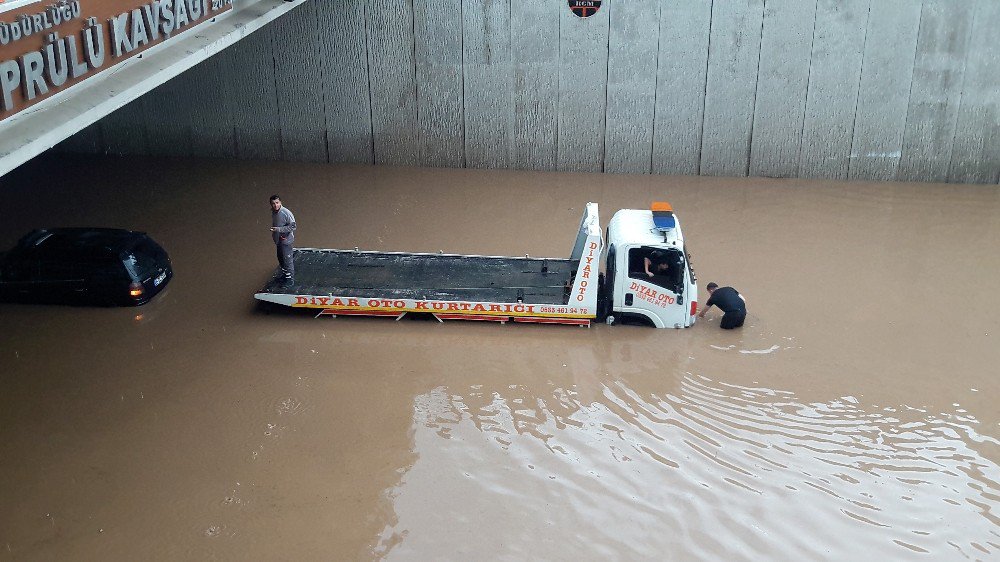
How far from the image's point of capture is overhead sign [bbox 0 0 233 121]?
7.64 m

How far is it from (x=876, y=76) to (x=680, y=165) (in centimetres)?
429

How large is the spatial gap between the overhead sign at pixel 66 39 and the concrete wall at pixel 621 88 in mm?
8788

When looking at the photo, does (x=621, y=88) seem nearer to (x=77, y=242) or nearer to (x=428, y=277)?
(x=428, y=277)

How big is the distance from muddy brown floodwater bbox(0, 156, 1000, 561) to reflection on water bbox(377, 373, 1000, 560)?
29 mm

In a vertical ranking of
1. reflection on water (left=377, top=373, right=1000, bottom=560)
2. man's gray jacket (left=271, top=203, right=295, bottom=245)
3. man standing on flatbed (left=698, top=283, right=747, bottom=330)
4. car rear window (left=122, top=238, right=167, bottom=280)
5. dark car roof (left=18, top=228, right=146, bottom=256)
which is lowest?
reflection on water (left=377, top=373, right=1000, bottom=560)

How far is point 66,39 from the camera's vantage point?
27.3 feet

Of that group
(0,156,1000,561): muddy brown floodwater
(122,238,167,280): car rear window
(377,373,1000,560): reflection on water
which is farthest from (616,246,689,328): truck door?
(122,238,167,280): car rear window

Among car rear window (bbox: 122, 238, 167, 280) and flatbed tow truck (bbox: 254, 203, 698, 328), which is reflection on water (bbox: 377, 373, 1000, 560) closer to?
flatbed tow truck (bbox: 254, 203, 698, 328)

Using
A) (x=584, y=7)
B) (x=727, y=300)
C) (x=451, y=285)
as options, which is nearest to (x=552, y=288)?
(x=451, y=285)

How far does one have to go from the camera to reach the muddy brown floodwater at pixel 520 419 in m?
8.09

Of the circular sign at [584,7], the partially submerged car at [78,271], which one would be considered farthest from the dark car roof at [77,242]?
the circular sign at [584,7]

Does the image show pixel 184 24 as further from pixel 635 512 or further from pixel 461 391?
pixel 635 512

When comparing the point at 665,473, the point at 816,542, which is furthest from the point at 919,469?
the point at 665,473

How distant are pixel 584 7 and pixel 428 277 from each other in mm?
8111
